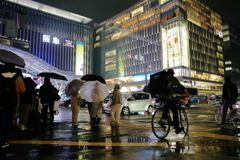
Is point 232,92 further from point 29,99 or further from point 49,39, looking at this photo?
point 49,39

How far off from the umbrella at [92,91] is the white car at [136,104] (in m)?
6.01

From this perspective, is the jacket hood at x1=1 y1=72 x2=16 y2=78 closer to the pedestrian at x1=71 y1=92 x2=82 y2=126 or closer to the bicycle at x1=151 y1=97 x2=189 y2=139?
the bicycle at x1=151 y1=97 x2=189 y2=139

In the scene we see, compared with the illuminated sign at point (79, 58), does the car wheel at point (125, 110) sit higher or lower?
lower

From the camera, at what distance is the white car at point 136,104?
13953mm

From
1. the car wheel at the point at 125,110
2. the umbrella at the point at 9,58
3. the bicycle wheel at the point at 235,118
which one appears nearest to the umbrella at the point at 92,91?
the umbrella at the point at 9,58

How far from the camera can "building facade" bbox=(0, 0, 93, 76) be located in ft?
255

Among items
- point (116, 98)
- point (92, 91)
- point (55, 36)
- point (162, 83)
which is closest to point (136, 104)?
point (116, 98)

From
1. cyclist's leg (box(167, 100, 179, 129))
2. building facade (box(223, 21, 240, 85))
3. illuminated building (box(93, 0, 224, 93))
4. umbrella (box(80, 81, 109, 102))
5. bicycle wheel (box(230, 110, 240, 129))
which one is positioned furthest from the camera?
building facade (box(223, 21, 240, 85))

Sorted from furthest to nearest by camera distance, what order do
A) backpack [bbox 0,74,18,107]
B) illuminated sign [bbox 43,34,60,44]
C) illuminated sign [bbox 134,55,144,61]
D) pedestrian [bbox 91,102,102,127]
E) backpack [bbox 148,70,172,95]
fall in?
illuminated sign [bbox 43,34,60,44] < illuminated sign [bbox 134,55,144,61] < pedestrian [bbox 91,102,102,127] < backpack [bbox 148,70,172,95] < backpack [bbox 0,74,18,107]

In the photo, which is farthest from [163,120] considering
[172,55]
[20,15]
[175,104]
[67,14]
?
[67,14]

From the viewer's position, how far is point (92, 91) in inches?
311

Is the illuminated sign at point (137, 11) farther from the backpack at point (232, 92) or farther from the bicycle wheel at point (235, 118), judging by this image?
the bicycle wheel at point (235, 118)

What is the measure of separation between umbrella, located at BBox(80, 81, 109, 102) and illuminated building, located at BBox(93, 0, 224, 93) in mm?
49231

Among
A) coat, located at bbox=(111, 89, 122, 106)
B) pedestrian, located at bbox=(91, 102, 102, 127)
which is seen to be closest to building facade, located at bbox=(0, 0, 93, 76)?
coat, located at bbox=(111, 89, 122, 106)
